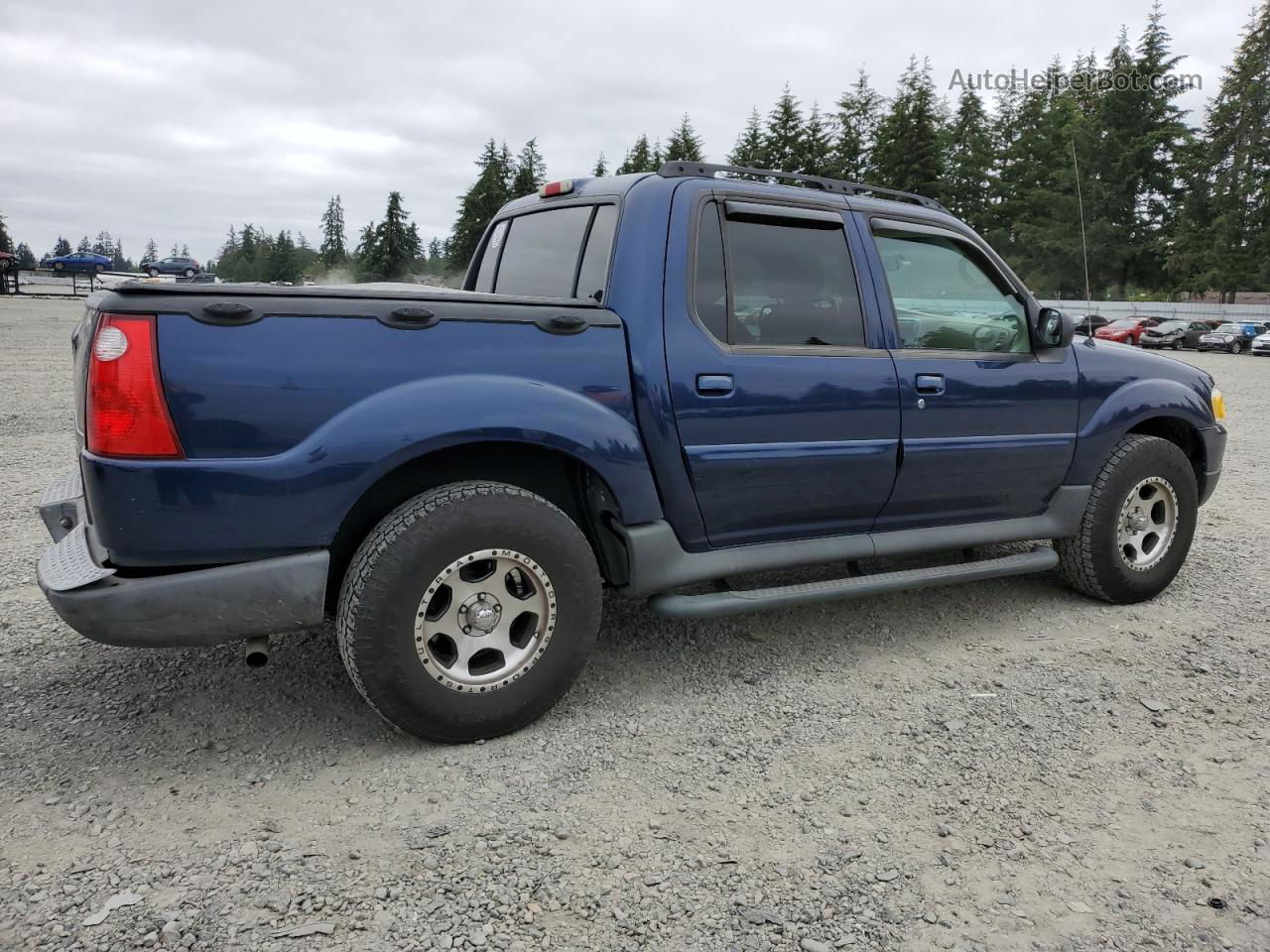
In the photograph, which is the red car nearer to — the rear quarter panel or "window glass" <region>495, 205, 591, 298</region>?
"window glass" <region>495, 205, 591, 298</region>

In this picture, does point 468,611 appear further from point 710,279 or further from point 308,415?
point 710,279

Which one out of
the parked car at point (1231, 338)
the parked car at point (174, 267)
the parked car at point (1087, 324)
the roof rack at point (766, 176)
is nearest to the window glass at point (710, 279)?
the roof rack at point (766, 176)

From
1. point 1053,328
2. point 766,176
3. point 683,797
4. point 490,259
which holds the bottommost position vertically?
point 683,797

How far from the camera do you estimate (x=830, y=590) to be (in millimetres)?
3646

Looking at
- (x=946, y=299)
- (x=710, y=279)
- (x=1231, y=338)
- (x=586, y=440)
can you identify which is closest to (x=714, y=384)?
(x=710, y=279)

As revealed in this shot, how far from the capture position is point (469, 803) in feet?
9.05

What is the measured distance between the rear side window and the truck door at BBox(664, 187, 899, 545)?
0.32 m

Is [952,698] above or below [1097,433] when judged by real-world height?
below

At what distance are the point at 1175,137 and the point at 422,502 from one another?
200 ft

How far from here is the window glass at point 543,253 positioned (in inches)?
149

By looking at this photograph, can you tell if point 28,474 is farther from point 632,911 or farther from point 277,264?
point 277,264

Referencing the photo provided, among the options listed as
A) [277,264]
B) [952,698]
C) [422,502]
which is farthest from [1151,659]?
[277,264]

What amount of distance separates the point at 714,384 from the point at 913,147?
60461mm

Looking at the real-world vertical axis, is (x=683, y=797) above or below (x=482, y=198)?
below
